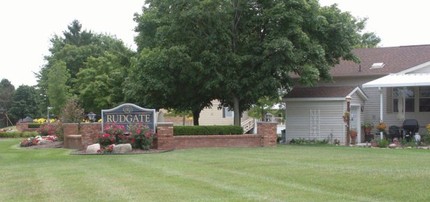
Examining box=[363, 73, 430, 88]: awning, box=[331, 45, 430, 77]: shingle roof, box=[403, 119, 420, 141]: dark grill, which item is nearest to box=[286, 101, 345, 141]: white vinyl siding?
box=[363, 73, 430, 88]: awning

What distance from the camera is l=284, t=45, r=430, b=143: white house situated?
89.6 feet

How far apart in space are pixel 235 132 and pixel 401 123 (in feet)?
32.2

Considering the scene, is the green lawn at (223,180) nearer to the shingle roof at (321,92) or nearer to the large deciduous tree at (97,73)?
the shingle roof at (321,92)

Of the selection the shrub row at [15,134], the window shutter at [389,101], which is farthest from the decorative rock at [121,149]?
the shrub row at [15,134]

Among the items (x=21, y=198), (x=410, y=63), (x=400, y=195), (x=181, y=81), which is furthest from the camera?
(x=410, y=63)

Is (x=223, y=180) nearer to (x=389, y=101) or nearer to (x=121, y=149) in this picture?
(x=121, y=149)

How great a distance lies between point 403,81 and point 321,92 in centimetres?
416

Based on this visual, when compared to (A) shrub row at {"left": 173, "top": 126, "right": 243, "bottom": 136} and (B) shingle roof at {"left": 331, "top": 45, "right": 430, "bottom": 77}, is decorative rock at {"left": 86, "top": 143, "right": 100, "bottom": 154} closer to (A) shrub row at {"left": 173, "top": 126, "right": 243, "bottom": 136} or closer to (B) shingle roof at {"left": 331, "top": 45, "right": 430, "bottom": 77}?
(A) shrub row at {"left": 173, "top": 126, "right": 243, "bottom": 136}

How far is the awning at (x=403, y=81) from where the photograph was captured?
2473cm

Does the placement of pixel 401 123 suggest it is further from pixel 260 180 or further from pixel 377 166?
pixel 260 180

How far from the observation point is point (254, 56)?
80.5 feet

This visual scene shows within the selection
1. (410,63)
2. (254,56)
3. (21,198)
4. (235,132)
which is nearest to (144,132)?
(235,132)

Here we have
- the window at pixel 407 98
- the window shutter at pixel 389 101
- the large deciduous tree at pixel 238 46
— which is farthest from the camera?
the window shutter at pixel 389 101

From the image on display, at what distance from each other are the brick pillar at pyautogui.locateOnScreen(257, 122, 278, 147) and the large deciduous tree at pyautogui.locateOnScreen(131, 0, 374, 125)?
6.28 feet
